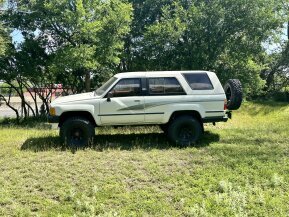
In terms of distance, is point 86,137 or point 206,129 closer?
point 86,137

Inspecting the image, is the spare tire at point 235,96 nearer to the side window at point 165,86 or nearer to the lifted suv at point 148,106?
the lifted suv at point 148,106

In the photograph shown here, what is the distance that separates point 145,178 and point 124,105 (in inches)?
81.6

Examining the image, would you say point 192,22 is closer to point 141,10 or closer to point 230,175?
point 141,10

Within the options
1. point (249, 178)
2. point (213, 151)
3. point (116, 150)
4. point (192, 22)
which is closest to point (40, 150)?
point (116, 150)

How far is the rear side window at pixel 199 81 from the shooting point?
804 centimetres

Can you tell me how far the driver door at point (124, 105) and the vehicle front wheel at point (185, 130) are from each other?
754 millimetres

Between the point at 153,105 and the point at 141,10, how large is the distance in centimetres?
828

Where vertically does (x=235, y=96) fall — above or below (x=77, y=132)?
above

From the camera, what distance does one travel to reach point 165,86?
26.2 ft

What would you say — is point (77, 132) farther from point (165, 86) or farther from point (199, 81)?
point (199, 81)

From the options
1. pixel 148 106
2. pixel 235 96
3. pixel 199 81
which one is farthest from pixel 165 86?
pixel 235 96

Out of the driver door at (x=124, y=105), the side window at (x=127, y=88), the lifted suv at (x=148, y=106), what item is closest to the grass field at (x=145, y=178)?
the lifted suv at (x=148, y=106)

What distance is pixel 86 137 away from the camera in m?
7.71

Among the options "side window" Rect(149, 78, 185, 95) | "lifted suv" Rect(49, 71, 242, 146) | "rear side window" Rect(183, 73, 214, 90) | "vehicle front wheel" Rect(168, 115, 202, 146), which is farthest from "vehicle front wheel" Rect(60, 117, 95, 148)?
"rear side window" Rect(183, 73, 214, 90)
